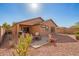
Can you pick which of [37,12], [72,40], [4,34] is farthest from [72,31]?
[4,34]

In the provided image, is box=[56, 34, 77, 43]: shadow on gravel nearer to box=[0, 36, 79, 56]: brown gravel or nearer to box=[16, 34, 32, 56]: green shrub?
box=[0, 36, 79, 56]: brown gravel

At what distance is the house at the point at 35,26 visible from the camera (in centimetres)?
203

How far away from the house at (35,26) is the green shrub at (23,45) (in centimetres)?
10

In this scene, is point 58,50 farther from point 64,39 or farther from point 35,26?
point 35,26

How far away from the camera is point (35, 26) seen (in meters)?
2.05

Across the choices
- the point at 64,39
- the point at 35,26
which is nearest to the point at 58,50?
the point at 64,39

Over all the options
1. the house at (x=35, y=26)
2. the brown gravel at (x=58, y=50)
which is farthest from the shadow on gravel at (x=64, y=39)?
the house at (x=35, y=26)

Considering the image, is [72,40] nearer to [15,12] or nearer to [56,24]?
[56,24]

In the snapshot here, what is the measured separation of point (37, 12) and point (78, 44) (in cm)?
69

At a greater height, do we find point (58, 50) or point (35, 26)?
point (35, 26)

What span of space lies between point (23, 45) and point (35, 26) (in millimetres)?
293

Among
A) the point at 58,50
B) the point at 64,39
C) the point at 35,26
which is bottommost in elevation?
the point at 58,50

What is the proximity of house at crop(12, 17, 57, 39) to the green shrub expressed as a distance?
0.10 meters

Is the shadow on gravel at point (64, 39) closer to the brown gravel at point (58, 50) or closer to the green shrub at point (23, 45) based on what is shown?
the brown gravel at point (58, 50)
